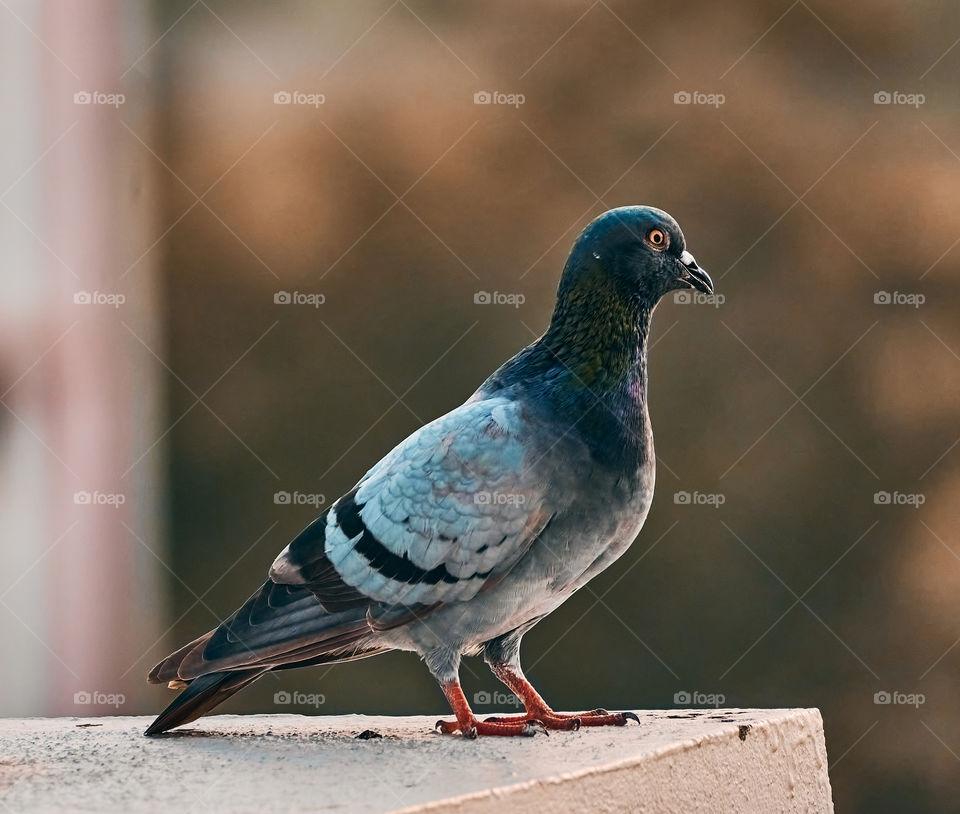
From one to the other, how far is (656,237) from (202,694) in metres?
1.47

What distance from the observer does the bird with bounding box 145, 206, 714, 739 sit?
95.9 inches

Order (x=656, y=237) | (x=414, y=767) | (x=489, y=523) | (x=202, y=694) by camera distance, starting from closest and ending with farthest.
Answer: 1. (x=414, y=767)
2. (x=489, y=523)
3. (x=202, y=694)
4. (x=656, y=237)

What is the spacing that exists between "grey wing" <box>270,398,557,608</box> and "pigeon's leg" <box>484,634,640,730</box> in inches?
12.5

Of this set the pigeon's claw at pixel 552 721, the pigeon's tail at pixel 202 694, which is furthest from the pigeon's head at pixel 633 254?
the pigeon's tail at pixel 202 694

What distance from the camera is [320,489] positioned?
4.47 meters

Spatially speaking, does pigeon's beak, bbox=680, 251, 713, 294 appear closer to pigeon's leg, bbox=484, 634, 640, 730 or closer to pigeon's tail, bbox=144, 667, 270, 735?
pigeon's leg, bbox=484, 634, 640, 730

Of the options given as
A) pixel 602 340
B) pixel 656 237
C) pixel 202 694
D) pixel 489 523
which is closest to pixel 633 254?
pixel 656 237

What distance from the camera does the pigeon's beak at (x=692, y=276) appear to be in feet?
8.71

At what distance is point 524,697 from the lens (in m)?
2.65

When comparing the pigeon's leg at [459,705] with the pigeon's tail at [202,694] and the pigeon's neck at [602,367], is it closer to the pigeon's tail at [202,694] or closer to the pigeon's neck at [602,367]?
the pigeon's tail at [202,694]

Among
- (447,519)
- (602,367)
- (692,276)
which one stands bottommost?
(447,519)

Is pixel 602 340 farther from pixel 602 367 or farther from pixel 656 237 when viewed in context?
pixel 656 237

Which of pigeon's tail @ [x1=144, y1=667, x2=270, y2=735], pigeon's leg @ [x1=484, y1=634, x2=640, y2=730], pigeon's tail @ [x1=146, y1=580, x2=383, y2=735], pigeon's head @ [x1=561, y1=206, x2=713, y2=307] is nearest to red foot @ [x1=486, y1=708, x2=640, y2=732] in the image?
pigeon's leg @ [x1=484, y1=634, x2=640, y2=730]

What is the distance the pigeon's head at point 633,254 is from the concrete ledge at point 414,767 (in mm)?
1027
